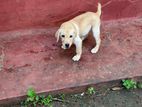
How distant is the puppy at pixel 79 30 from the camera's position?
11.8 feet

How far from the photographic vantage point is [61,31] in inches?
141

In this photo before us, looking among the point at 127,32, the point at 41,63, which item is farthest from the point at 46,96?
the point at 127,32

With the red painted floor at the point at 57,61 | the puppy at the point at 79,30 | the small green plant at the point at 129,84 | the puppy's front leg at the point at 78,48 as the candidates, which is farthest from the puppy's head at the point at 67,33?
the small green plant at the point at 129,84

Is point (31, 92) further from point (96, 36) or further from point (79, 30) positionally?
point (96, 36)

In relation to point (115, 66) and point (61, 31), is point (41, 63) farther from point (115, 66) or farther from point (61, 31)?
point (115, 66)

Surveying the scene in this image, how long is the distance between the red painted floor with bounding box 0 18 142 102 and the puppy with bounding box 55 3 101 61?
0.14m

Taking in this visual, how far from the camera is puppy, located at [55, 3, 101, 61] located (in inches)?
142

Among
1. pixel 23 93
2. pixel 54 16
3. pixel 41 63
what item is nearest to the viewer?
pixel 23 93

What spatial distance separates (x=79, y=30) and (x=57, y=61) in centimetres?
40

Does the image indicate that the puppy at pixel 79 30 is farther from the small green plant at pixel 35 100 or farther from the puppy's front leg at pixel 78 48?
the small green plant at pixel 35 100

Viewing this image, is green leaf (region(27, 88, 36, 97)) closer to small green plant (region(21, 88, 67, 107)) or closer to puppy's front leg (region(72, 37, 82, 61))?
small green plant (region(21, 88, 67, 107))

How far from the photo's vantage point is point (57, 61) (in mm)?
3891

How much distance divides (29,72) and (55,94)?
0.35 meters

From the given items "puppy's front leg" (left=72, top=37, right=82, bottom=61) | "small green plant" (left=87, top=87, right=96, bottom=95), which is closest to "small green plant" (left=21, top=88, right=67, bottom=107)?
"small green plant" (left=87, top=87, right=96, bottom=95)
